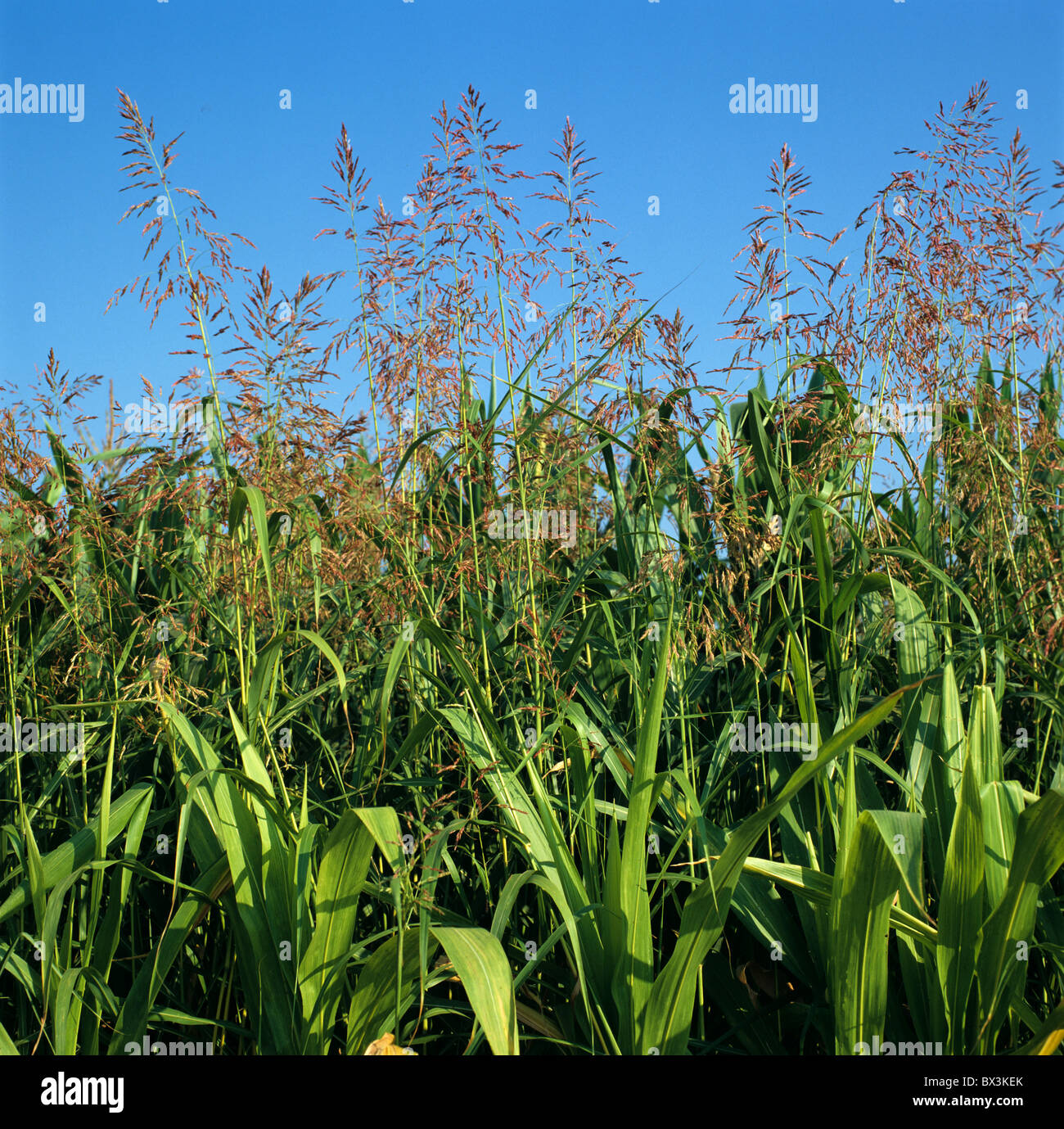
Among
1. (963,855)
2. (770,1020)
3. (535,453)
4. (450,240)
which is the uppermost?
(450,240)

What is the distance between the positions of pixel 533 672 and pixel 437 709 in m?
0.25

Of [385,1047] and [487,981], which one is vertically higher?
[487,981]

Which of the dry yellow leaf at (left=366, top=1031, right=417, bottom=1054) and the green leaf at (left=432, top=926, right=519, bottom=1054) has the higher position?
the green leaf at (left=432, top=926, right=519, bottom=1054)

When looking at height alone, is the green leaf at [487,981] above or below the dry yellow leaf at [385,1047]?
above

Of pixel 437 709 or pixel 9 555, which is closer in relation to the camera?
pixel 437 709

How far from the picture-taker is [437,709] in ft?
6.06
